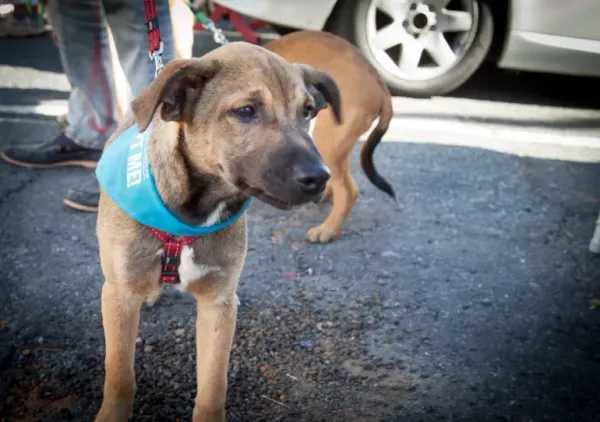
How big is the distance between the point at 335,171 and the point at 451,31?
3.11 m

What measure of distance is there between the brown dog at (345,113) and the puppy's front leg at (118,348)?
5.82 feet

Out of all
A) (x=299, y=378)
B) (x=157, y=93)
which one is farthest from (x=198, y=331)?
(x=157, y=93)

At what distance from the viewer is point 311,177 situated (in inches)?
75.5

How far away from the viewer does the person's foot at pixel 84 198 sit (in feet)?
12.5

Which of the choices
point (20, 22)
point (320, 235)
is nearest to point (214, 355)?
point (320, 235)

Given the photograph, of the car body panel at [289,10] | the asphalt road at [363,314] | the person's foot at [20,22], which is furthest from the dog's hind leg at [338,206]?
the person's foot at [20,22]

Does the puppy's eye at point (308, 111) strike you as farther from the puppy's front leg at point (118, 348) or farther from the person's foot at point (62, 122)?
the person's foot at point (62, 122)

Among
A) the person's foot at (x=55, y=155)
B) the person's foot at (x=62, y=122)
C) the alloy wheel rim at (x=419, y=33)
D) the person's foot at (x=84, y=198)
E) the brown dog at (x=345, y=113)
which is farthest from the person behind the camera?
the alloy wheel rim at (x=419, y=33)

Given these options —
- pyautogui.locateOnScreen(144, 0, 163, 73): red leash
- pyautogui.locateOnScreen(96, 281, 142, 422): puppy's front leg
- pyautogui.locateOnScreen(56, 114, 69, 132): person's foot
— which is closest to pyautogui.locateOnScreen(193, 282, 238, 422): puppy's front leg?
pyautogui.locateOnScreen(96, 281, 142, 422): puppy's front leg

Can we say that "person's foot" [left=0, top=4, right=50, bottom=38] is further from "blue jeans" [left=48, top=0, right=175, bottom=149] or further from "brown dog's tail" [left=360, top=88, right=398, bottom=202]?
"brown dog's tail" [left=360, top=88, right=398, bottom=202]

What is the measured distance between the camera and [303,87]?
2238 mm

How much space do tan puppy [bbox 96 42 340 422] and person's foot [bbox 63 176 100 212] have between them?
1.57 metres

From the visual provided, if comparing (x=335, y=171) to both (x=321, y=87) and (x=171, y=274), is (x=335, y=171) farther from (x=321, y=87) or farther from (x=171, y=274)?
(x=171, y=274)

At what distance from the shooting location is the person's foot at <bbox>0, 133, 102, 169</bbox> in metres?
4.32
